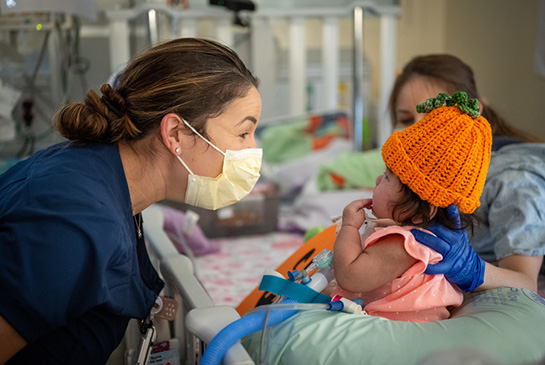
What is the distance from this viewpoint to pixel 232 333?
83 centimetres

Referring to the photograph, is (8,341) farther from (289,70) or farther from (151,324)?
(289,70)

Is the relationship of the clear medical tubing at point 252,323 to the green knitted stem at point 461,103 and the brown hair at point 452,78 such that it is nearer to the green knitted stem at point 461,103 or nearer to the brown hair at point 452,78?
the green knitted stem at point 461,103

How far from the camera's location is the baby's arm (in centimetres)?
99

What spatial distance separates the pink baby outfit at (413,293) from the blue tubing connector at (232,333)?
0.73 feet

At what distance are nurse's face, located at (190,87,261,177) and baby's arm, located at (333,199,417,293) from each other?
33 centimetres

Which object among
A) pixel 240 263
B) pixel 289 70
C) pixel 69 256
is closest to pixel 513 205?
pixel 69 256

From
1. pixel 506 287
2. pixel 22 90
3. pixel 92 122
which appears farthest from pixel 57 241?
pixel 22 90

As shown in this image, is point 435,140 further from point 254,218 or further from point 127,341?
point 254,218

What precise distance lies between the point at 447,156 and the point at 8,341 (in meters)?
0.75

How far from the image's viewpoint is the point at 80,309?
917 millimetres

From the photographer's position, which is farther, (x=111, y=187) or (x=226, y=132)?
(x=226, y=132)

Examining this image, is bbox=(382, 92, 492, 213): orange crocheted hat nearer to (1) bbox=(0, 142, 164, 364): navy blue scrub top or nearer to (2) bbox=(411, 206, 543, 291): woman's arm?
(2) bbox=(411, 206, 543, 291): woman's arm

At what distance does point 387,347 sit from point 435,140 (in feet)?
1.15

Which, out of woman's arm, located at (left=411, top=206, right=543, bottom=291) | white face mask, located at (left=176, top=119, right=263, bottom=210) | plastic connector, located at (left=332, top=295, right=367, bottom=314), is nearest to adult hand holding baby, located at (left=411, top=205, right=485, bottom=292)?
woman's arm, located at (left=411, top=206, right=543, bottom=291)
